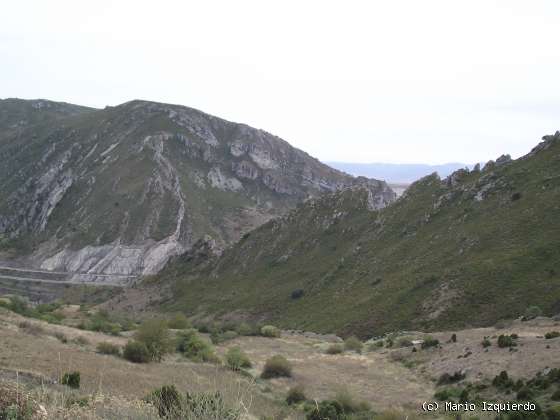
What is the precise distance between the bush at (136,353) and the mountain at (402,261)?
28.5 m

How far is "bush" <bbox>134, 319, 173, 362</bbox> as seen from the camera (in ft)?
110

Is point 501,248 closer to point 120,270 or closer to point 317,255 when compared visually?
point 317,255

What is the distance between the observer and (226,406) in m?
9.89

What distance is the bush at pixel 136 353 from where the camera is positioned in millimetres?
31734

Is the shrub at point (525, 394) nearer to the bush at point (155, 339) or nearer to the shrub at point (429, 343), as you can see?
the shrub at point (429, 343)

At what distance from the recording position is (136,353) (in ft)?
105

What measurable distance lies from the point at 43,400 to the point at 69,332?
3062 centimetres

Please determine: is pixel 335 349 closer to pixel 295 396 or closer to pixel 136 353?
pixel 295 396

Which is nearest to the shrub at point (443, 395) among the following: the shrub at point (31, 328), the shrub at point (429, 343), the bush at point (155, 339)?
the shrub at point (429, 343)

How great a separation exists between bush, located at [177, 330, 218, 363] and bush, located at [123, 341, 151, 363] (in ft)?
13.0

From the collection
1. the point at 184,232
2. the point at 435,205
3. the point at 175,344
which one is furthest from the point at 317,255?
the point at 184,232

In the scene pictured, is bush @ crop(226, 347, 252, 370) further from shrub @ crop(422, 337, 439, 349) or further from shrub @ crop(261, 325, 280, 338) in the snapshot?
shrub @ crop(261, 325, 280, 338)

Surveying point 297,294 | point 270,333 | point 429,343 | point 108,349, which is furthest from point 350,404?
point 297,294

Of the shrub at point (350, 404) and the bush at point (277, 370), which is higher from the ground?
the shrub at point (350, 404)
